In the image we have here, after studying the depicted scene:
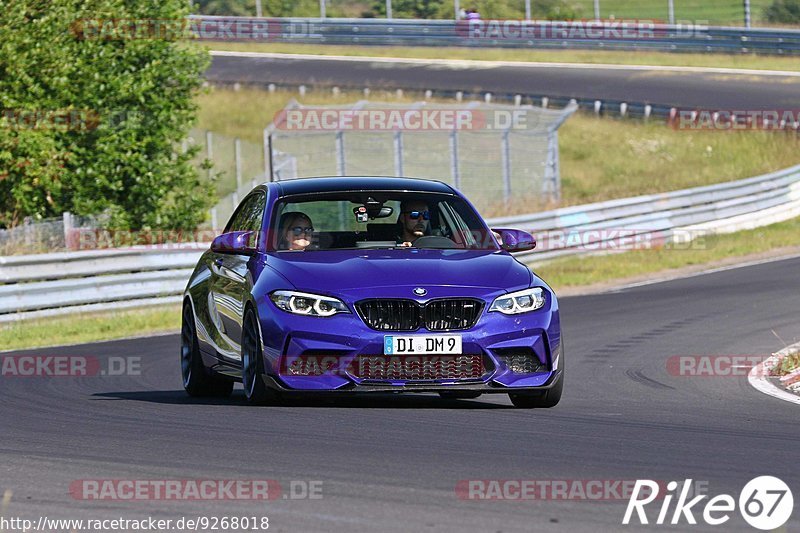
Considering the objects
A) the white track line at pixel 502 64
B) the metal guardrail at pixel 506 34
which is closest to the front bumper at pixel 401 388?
the white track line at pixel 502 64

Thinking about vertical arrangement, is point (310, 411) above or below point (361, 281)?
below

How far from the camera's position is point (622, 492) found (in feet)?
A: 21.4

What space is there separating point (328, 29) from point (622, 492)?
5381cm

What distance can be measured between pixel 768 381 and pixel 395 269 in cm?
399

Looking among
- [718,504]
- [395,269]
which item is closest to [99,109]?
[395,269]

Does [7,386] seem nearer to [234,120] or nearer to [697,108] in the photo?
[697,108]

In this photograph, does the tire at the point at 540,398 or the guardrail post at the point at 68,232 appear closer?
the tire at the point at 540,398

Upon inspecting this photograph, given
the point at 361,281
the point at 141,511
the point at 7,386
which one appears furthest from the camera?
the point at 7,386

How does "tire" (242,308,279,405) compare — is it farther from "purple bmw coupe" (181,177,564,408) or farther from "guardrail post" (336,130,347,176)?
"guardrail post" (336,130,347,176)

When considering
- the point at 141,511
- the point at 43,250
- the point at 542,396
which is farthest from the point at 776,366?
the point at 43,250

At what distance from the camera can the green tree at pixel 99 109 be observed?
2528 cm

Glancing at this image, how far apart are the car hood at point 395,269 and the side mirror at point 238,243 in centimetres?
30

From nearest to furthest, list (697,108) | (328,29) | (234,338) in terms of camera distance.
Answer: (234,338) → (697,108) → (328,29)

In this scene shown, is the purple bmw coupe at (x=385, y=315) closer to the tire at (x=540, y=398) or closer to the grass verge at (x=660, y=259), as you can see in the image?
the tire at (x=540, y=398)
